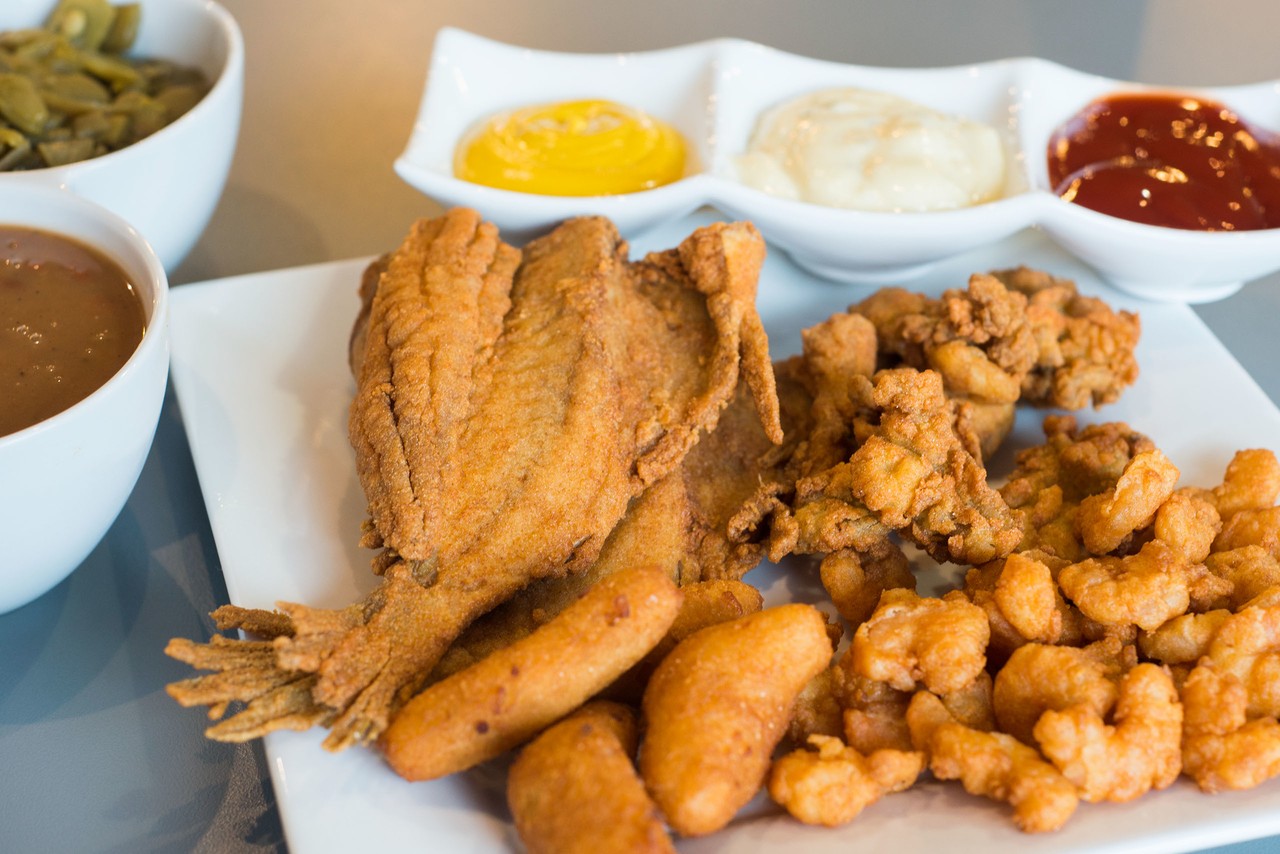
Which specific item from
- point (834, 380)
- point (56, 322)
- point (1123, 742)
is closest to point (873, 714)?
point (1123, 742)

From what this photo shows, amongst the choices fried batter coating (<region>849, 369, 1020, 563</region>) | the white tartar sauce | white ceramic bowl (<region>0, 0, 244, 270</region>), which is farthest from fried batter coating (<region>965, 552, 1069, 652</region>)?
white ceramic bowl (<region>0, 0, 244, 270</region>)

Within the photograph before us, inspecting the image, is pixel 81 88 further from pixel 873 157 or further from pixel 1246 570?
pixel 1246 570

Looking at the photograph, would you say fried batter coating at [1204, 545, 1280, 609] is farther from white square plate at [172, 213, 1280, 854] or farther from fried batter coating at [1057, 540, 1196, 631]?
white square plate at [172, 213, 1280, 854]

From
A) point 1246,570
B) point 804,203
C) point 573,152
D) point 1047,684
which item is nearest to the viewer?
point 1047,684

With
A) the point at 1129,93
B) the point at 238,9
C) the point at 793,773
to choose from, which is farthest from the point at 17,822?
the point at 238,9

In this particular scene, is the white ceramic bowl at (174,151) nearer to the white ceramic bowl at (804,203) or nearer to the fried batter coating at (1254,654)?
the white ceramic bowl at (804,203)

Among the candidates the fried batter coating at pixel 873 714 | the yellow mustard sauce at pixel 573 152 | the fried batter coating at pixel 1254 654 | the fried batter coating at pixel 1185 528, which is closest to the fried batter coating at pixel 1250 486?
the fried batter coating at pixel 1185 528
